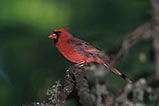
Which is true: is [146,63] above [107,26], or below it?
below

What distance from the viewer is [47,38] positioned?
3.47 m

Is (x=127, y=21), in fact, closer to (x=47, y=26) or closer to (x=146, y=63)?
(x=146, y=63)

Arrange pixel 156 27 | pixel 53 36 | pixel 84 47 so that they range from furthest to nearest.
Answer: pixel 156 27, pixel 53 36, pixel 84 47

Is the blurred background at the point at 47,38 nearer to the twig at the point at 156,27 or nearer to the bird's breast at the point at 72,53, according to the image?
the twig at the point at 156,27

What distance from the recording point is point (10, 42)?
3.40 m

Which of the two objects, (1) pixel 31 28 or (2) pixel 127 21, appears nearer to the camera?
(1) pixel 31 28

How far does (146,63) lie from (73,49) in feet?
4.72

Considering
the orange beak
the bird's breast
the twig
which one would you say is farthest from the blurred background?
the bird's breast

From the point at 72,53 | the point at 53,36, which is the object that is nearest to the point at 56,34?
the point at 53,36

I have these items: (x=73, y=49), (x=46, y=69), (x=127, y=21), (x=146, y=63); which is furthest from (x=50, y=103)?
(x=127, y=21)

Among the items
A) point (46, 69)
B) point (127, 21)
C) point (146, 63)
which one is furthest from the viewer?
point (127, 21)

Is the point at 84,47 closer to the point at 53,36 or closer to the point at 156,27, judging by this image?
the point at 53,36

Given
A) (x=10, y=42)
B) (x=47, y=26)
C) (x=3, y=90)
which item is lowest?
(x=3, y=90)

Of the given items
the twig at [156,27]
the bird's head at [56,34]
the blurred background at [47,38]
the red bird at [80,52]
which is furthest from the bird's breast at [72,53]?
the twig at [156,27]
